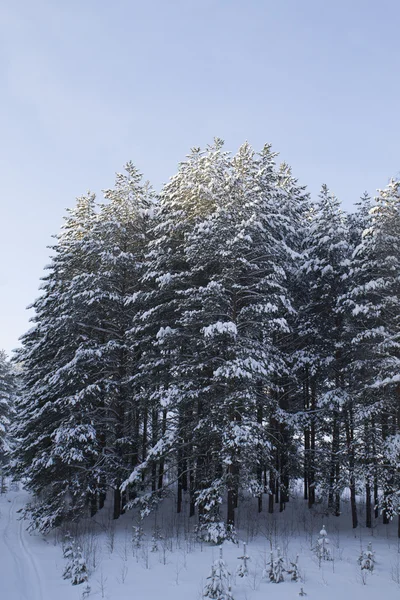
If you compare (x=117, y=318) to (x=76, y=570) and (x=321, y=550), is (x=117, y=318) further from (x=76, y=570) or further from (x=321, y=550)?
(x=321, y=550)

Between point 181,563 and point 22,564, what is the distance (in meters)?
4.69

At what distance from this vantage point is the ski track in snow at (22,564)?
8.84 metres

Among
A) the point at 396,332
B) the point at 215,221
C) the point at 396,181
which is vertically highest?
the point at 396,181

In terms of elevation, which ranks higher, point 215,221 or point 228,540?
point 215,221

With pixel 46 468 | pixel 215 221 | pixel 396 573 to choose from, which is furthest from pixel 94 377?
pixel 396 573

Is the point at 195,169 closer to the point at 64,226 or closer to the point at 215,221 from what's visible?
the point at 215,221

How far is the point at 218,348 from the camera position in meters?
14.4

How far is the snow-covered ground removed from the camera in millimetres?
8430

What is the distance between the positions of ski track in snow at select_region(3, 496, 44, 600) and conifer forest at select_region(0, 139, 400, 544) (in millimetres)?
1004

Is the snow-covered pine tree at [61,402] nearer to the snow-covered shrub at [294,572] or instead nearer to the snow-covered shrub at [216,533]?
the snow-covered shrub at [216,533]

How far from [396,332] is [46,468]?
1491 cm

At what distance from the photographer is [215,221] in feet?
48.0

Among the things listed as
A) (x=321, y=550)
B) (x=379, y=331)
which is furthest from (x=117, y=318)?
(x=321, y=550)

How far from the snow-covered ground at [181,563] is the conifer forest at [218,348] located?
Answer: 1.01m
